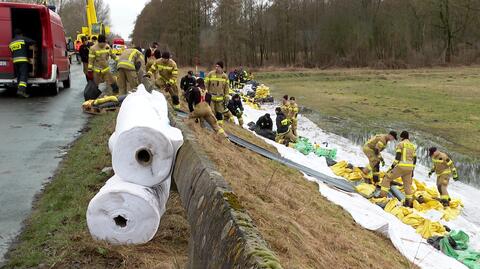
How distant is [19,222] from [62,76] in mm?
12275

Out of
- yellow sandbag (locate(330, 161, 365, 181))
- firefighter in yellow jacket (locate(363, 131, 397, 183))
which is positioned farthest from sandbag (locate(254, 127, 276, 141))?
firefighter in yellow jacket (locate(363, 131, 397, 183))

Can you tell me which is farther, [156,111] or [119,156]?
[156,111]

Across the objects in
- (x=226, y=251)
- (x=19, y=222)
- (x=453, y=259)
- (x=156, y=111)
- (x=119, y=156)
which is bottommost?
(x=453, y=259)

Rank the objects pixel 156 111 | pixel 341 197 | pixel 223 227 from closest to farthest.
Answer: pixel 223 227 → pixel 156 111 → pixel 341 197

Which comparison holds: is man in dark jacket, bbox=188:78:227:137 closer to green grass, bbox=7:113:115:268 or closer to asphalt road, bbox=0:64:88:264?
green grass, bbox=7:113:115:268

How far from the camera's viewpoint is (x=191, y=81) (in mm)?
15867

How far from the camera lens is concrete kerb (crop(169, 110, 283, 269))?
224cm

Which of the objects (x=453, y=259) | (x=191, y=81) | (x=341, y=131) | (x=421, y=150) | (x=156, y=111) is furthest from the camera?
(x=341, y=131)

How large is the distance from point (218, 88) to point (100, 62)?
2953 mm

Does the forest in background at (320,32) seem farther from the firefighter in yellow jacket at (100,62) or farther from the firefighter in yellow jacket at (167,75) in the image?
the firefighter in yellow jacket at (100,62)

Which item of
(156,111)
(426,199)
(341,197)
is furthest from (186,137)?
(426,199)

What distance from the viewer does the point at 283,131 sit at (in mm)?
17203

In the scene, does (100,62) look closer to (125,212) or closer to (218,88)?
(218,88)

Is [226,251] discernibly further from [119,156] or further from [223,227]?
[119,156]
